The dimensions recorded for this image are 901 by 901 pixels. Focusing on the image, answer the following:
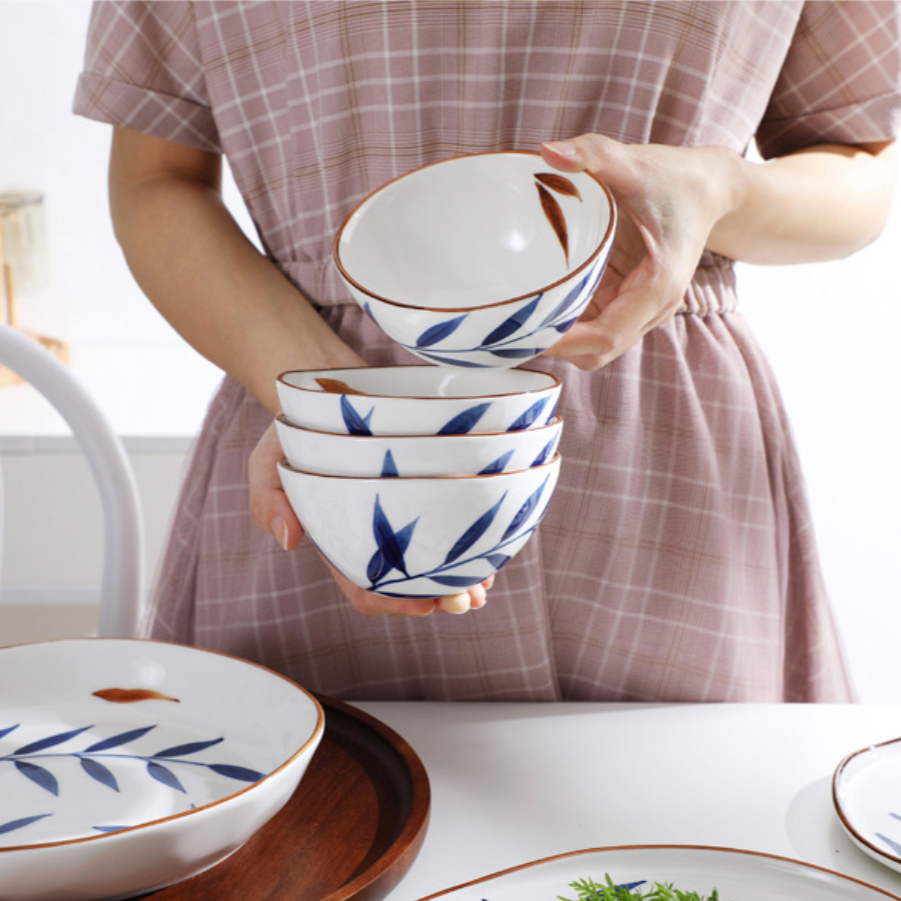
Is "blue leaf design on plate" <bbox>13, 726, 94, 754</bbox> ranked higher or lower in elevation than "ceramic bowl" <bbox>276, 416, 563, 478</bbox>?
lower

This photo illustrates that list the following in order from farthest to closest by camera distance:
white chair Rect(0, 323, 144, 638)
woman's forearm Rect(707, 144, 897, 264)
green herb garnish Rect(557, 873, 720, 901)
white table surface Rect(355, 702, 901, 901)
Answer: white chair Rect(0, 323, 144, 638) → woman's forearm Rect(707, 144, 897, 264) → white table surface Rect(355, 702, 901, 901) → green herb garnish Rect(557, 873, 720, 901)

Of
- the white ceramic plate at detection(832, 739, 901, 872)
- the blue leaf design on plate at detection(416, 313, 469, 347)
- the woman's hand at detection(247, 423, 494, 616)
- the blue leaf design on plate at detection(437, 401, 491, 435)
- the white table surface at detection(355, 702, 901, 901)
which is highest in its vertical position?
the blue leaf design on plate at detection(416, 313, 469, 347)

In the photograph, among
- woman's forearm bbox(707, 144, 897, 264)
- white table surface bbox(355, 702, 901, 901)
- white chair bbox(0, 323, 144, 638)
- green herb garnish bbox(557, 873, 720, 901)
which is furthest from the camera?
white chair bbox(0, 323, 144, 638)

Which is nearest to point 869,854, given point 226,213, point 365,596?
point 365,596

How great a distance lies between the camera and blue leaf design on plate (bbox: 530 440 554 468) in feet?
1.45

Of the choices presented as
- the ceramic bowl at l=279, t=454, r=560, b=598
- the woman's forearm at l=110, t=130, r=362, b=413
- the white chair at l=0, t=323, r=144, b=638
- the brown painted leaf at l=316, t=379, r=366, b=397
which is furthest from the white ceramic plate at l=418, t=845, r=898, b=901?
the white chair at l=0, t=323, r=144, b=638

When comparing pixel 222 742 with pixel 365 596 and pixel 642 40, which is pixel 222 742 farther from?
pixel 642 40

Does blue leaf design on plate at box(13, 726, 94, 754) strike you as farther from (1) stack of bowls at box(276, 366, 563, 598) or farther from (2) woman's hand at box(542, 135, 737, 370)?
(2) woman's hand at box(542, 135, 737, 370)

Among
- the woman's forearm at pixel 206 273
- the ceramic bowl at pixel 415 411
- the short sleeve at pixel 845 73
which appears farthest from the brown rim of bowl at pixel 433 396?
the short sleeve at pixel 845 73

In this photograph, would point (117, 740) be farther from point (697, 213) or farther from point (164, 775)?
point (697, 213)

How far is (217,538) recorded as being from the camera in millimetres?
729

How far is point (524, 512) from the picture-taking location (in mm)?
443

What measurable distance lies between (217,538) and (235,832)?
348mm

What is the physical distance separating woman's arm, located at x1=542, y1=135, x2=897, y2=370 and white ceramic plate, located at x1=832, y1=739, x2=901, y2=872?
0.24 m
